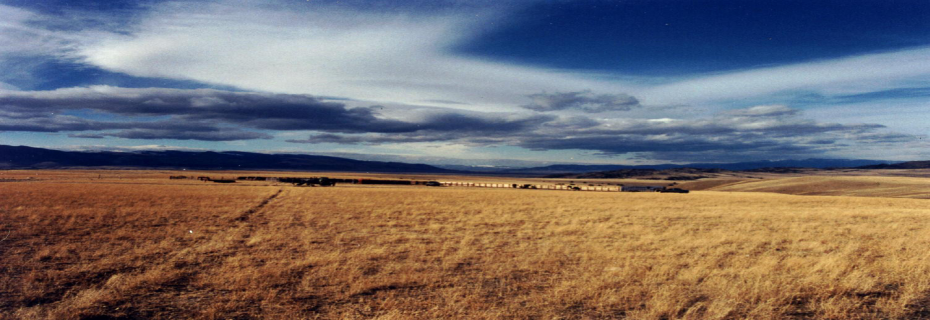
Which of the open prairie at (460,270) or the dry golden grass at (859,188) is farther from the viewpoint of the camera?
the dry golden grass at (859,188)

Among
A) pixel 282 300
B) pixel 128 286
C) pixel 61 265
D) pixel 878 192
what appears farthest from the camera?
pixel 878 192

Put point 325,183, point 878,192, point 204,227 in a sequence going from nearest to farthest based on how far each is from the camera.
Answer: point 204,227
point 878,192
point 325,183

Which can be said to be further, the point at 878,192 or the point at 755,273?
the point at 878,192

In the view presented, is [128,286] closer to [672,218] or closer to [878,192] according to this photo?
[672,218]

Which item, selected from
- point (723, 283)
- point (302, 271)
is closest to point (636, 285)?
point (723, 283)

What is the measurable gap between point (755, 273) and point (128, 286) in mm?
14690

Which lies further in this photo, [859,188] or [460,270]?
[859,188]

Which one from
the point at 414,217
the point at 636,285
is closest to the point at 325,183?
the point at 414,217

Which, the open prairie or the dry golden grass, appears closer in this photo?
the open prairie

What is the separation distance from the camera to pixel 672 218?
27859mm

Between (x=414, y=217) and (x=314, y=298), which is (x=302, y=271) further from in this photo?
(x=414, y=217)

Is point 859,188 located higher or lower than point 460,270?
higher

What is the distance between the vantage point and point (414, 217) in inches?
1086

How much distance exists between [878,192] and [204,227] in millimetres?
81513
